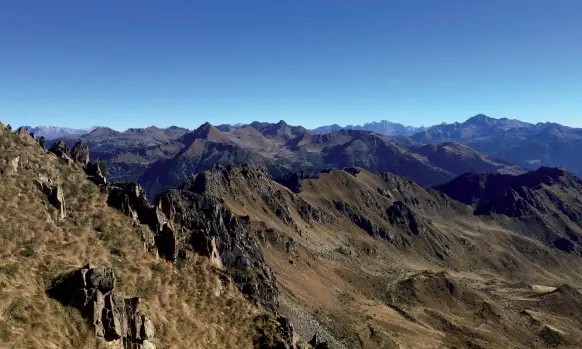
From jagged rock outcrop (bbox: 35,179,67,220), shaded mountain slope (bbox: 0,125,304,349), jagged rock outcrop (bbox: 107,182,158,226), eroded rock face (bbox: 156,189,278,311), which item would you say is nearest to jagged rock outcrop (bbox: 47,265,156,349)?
shaded mountain slope (bbox: 0,125,304,349)

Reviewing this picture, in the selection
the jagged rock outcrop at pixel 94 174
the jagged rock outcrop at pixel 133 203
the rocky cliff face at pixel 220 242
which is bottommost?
the rocky cliff face at pixel 220 242

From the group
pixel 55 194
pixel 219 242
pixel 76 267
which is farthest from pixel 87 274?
pixel 219 242

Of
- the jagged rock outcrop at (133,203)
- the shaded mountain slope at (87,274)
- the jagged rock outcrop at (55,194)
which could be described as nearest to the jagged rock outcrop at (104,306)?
the shaded mountain slope at (87,274)

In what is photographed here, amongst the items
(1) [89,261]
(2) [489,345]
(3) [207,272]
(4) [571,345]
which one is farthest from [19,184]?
(4) [571,345]

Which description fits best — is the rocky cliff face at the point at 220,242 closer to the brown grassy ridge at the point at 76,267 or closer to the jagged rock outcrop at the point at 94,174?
the brown grassy ridge at the point at 76,267

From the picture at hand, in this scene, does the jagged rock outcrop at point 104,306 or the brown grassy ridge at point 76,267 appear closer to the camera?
the brown grassy ridge at point 76,267

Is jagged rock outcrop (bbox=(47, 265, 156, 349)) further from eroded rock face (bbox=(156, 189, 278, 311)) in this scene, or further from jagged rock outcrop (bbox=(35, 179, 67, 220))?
eroded rock face (bbox=(156, 189, 278, 311))

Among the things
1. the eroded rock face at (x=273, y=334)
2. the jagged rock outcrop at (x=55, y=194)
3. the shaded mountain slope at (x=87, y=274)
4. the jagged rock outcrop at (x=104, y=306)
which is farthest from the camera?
the eroded rock face at (x=273, y=334)
